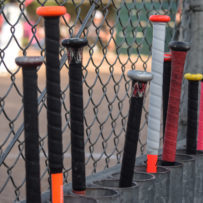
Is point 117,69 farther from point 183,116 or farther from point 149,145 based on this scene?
point 149,145

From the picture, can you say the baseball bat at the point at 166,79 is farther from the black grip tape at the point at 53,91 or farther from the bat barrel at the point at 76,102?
the black grip tape at the point at 53,91

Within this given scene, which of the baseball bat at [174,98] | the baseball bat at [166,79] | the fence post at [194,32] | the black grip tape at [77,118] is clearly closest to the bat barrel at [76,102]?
the black grip tape at [77,118]

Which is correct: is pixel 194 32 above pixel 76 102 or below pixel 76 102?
above

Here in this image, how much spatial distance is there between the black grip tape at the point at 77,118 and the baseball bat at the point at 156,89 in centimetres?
38

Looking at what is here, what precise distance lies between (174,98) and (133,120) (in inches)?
13.8

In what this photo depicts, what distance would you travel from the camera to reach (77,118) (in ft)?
5.33

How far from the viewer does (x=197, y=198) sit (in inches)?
90.3

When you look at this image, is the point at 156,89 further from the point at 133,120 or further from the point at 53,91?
the point at 53,91

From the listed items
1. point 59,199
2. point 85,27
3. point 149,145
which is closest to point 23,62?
point 59,199

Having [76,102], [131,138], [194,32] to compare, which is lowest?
[131,138]

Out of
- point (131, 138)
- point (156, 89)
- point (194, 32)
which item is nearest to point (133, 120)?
point (131, 138)

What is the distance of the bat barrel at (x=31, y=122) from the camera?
1.41 meters

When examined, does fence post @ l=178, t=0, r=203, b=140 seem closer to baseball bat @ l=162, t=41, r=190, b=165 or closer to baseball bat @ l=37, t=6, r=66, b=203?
baseball bat @ l=162, t=41, r=190, b=165

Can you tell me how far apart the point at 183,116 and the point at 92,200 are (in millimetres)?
1520
